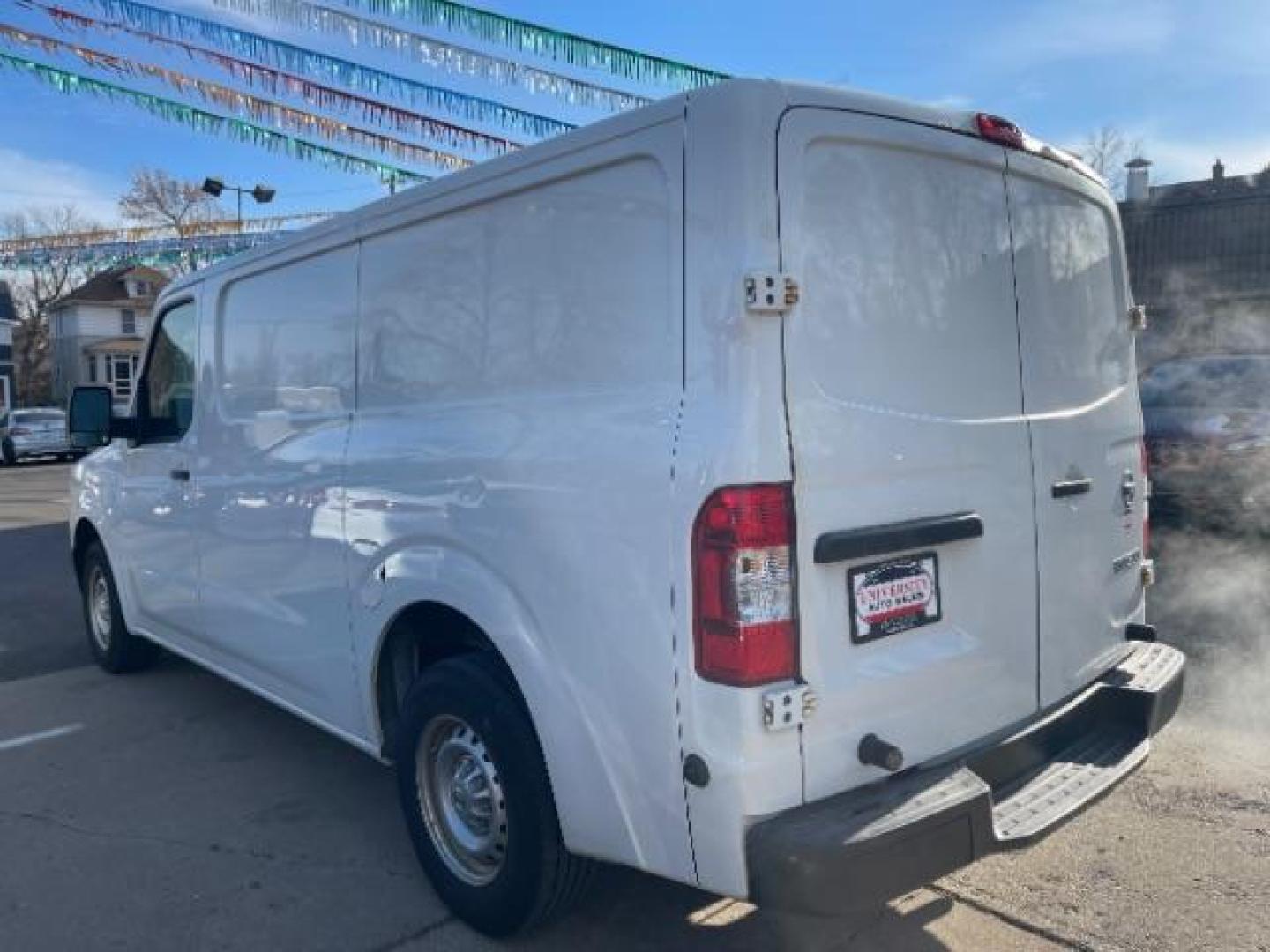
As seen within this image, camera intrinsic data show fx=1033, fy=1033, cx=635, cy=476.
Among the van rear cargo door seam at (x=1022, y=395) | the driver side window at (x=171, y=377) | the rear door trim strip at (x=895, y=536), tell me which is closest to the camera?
the rear door trim strip at (x=895, y=536)

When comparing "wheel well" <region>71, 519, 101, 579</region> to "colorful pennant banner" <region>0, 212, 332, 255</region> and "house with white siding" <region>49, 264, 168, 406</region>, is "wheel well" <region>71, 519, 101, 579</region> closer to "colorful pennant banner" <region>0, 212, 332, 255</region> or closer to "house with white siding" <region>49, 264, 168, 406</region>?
"colorful pennant banner" <region>0, 212, 332, 255</region>

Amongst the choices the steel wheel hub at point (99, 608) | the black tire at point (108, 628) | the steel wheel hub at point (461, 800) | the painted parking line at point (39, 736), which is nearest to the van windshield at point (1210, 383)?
the steel wheel hub at point (461, 800)

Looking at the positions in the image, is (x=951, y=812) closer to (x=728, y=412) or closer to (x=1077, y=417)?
(x=728, y=412)

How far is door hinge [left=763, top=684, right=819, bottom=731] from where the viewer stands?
234 centimetres

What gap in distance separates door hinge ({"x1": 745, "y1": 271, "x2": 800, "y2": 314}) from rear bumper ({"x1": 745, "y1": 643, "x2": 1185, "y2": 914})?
1.16m

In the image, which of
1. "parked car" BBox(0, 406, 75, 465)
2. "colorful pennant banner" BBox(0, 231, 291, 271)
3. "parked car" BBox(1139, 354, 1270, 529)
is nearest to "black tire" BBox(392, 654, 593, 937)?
"parked car" BBox(1139, 354, 1270, 529)

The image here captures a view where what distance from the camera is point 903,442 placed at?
8.46 ft

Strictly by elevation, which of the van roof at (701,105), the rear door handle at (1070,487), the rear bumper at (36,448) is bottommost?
the rear door handle at (1070,487)

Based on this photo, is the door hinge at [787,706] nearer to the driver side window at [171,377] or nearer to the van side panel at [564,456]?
the van side panel at [564,456]

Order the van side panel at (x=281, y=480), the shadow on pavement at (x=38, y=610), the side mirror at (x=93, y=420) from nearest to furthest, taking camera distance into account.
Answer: the van side panel at (x=281, y=480)
the side mirror at (x=93, y=420)
the shadow on pavement at (x=38, y=610)

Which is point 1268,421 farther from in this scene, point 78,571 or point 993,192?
point 78,571

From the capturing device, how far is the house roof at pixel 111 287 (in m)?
55.0

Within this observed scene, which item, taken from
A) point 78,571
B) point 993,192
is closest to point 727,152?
point 993,192

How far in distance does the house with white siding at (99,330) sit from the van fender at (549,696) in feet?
185
